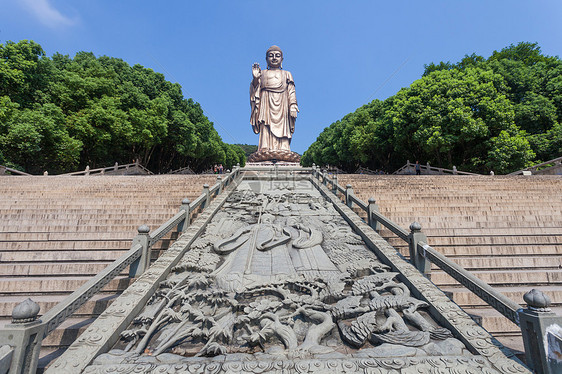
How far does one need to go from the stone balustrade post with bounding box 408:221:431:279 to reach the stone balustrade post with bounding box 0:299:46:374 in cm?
448

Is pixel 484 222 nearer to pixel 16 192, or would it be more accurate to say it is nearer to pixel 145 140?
pixel 16 192

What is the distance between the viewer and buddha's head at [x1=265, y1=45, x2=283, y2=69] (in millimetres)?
20266

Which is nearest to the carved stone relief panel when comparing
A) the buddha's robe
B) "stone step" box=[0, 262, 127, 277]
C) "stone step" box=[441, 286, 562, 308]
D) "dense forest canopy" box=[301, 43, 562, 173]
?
"stone step" box=[441, 286, 562, 308]

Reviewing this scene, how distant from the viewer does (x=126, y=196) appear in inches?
342

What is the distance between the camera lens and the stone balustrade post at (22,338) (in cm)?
223

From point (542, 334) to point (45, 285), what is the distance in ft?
19.6

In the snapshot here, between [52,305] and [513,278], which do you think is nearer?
[52,305]

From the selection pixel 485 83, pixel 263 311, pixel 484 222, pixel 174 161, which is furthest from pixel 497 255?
pixel 174 161

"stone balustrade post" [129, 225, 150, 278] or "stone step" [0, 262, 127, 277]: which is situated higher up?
"stone balustrade post" [129, 225, 150, 278]

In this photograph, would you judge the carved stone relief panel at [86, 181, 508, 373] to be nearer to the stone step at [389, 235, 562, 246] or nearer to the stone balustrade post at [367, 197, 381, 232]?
the stone balustrade post at [367, 197, 381, 232]

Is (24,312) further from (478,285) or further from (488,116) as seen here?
(488,116)

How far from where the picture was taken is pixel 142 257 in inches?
166

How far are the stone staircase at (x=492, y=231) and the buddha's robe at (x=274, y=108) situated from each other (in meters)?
10.5

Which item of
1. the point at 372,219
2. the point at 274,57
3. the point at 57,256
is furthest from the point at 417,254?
the point at 274,57
